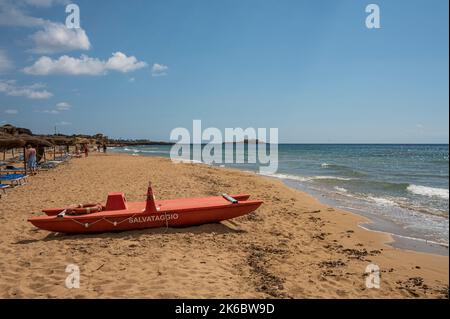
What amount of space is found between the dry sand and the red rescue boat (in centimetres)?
20

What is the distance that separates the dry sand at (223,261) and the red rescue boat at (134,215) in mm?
Result: 197

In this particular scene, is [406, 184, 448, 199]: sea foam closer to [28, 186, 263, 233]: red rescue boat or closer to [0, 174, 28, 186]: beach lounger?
[28, 186, 263, 233]: red rescue boat

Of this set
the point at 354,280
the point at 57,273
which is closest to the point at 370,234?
the point at 354,280

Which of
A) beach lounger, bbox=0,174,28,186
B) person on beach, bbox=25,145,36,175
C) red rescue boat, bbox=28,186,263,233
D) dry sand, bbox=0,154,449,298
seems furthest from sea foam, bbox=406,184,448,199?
person on beach, bbox=25,145,36,175

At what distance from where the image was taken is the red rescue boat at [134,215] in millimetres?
6867

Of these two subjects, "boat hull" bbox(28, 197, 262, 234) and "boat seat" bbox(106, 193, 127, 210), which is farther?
"boat seat" bbox(106, 193, 127, 210)

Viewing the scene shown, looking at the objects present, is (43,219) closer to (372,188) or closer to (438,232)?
(438,232)

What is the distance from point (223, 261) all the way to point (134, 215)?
100 inches

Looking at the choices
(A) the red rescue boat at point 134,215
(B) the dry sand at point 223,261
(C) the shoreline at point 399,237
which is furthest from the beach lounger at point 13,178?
(C) the shoreline at point 399,237

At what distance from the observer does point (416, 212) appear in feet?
34.4

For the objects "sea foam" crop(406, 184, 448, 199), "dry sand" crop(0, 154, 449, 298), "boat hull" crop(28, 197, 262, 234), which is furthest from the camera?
"sea foam" crop(406, 184, 448, 199)

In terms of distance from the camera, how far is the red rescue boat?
687cm

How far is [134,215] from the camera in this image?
23.1 ft
